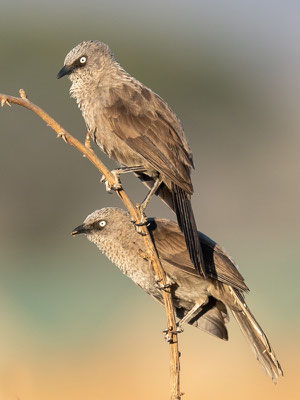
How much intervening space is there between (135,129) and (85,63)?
72 centimetres

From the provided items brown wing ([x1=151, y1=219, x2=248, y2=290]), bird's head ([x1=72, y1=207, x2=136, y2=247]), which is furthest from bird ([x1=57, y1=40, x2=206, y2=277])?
bird's head ([x1=72, y1=207, x2=136, y2=247])

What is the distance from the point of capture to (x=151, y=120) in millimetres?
5285

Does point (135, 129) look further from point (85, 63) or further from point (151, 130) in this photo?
point (85, 63)

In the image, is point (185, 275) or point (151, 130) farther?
point (185, 275)

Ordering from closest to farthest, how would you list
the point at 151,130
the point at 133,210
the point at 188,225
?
the point at 133,210 < the point at 188,225 < the point at 151,130

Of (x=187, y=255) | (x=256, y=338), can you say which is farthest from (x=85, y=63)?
(x=256, y=338)

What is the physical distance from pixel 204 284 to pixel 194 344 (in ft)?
12.2

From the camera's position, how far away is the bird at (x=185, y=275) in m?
5.25

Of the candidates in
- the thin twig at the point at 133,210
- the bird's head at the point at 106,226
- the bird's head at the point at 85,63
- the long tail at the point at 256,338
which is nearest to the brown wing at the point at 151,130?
the bird's head at the point at 85,63

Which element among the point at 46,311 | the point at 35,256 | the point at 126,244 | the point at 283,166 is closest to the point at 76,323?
the point at 46,311

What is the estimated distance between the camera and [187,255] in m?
5.39

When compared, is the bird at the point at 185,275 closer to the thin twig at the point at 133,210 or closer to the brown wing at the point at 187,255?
the brown wing at the point at 187,255

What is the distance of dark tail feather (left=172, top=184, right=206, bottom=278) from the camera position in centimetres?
480

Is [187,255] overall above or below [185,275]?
above
